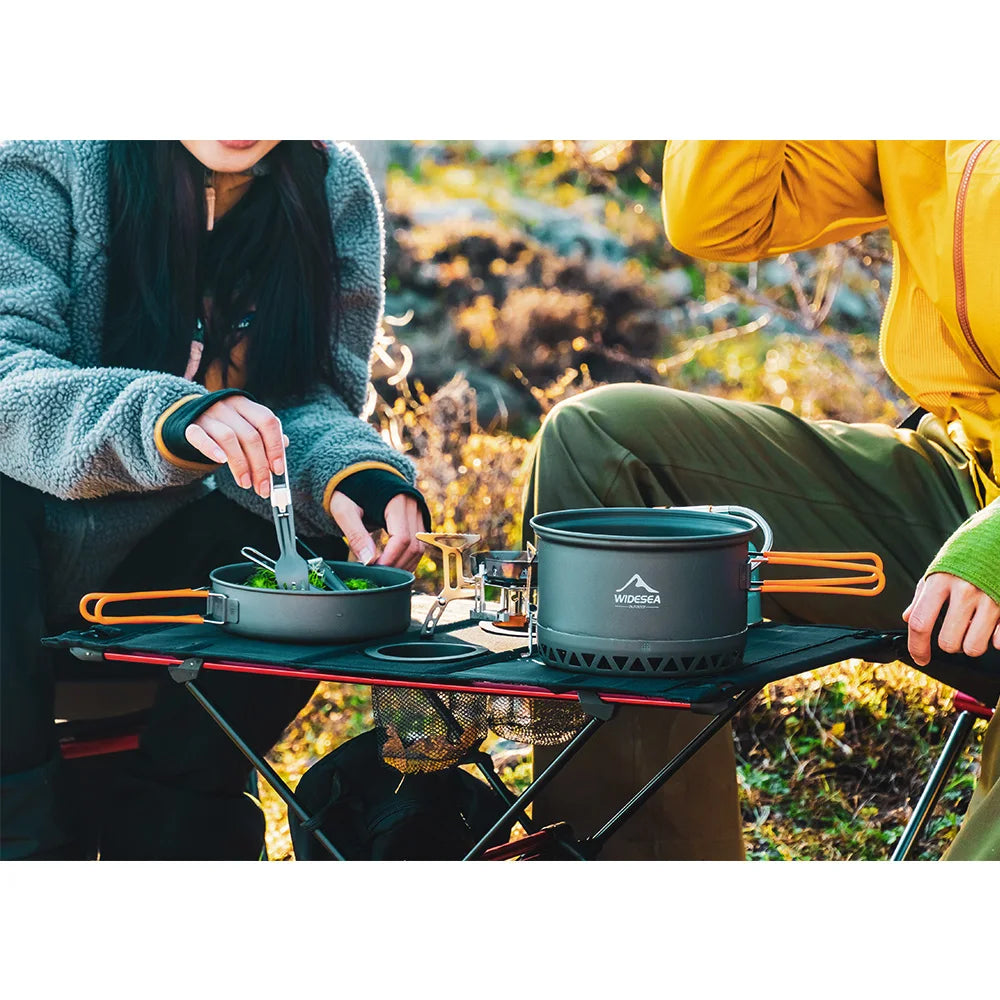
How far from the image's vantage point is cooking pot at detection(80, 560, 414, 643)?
173cm

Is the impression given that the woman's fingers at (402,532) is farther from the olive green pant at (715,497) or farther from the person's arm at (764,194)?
the person's arm at (764,194)

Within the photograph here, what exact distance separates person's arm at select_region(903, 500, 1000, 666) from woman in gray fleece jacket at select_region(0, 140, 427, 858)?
0.86 metres

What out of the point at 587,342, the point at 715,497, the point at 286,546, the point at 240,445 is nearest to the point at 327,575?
the point at 286,546

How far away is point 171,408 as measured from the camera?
1.97m

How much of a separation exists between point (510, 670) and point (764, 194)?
106 centimetres

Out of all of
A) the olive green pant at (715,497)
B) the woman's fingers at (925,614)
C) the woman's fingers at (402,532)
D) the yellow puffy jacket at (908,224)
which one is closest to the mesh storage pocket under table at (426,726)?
the olive green pant at (715,497)

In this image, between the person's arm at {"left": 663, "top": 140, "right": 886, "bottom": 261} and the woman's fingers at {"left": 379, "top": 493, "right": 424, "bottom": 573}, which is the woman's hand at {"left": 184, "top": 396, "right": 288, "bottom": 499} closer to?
the woman's fingers at {"left": 379, "top": 493, "right": 424, "bottom": 573}

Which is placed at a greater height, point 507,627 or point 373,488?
point 373,488

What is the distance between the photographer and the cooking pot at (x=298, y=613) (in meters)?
1.73

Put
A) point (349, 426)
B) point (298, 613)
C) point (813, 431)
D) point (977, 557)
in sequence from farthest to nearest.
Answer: point (349, 426)
point (813, 431)
point (298, 613)
point (977, 557)

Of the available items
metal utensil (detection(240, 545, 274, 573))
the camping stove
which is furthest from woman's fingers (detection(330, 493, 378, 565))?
the camping stove

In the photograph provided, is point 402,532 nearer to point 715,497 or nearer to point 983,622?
point 715,497
